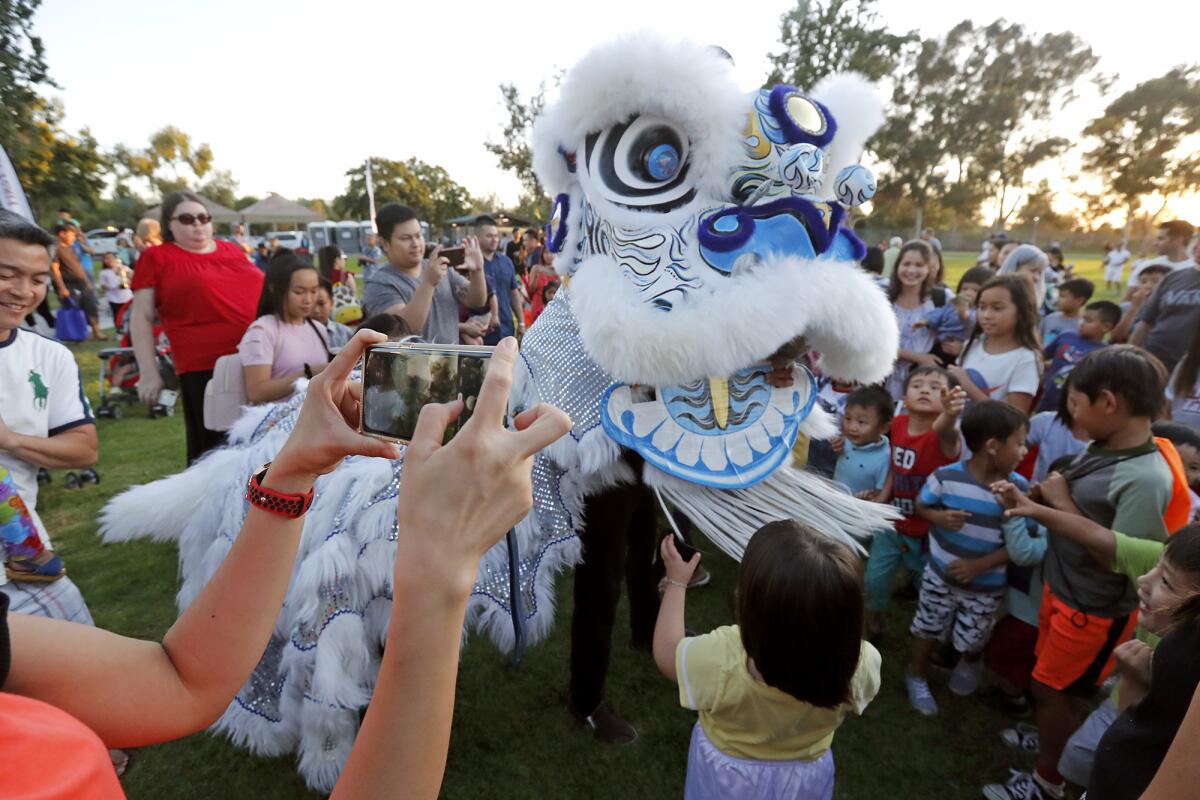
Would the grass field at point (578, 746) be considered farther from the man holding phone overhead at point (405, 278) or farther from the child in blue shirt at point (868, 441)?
the man holding phone overhead at point (405, 278)

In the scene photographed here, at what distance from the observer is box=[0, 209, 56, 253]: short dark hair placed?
1564 millimetres

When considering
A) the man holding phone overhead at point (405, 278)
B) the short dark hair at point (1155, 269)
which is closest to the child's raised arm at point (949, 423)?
the man holding phone overhead at point (405, 278)

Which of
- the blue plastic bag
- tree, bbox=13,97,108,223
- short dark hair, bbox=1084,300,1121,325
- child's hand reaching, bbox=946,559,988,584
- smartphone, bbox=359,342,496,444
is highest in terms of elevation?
tree, bbox=13,97,108,223

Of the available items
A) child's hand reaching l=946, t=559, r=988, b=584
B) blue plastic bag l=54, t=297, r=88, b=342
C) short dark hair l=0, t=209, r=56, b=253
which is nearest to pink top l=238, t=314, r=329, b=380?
short dark hair l=0, t=209, r=56, b=253

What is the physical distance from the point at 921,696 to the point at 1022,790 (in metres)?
0.44

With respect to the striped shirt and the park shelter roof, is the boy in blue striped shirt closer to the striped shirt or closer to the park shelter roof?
the striped shirt

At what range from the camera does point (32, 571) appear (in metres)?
1.60

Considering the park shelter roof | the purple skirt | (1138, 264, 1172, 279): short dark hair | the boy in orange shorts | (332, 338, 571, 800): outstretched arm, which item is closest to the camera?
(332, 338, 571, 800): outstretched arm

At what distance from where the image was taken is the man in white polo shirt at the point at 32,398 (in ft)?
5.18

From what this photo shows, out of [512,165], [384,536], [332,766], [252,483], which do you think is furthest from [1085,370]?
[512,165]

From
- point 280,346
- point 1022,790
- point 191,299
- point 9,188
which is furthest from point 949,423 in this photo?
point 9,188

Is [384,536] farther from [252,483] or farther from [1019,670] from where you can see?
[1019,670]

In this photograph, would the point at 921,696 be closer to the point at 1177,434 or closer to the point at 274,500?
the point at 1177,434

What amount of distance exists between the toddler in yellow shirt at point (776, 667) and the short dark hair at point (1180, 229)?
5930mm
